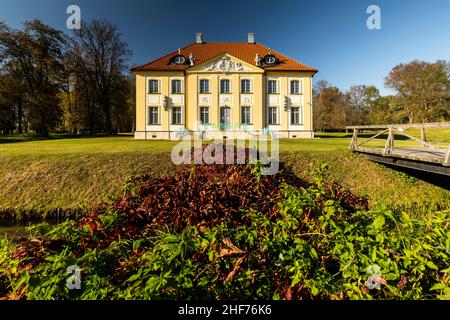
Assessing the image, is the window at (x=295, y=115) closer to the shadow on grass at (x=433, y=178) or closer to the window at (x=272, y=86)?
the window at (x=272, y=86)

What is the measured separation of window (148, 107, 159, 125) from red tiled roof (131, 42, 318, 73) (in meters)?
3.85

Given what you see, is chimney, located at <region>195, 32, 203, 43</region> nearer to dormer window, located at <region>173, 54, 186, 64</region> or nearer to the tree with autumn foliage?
dormer window, located at <region>173, 54, 186, 64</region>

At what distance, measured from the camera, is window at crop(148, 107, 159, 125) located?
24.3 meters

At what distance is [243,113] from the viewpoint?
2469cm

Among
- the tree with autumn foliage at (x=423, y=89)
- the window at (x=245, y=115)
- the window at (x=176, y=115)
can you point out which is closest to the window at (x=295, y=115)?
the window at (x=245, y=115)

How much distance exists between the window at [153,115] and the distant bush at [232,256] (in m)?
22.9

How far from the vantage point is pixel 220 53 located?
23844mm

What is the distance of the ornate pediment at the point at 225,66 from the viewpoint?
24.1m

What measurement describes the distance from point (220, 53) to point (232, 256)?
24620 mm

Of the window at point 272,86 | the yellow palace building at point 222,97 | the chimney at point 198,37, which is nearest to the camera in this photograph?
the yellow palace building at point 222,97

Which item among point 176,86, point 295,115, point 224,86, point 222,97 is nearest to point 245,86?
point 224,86
